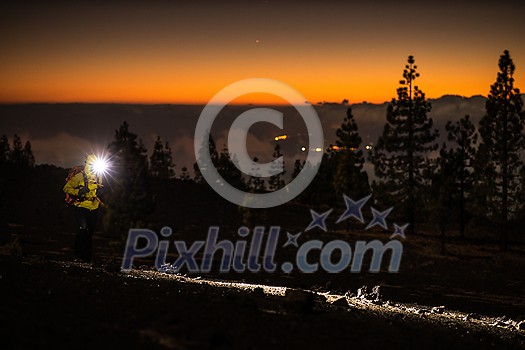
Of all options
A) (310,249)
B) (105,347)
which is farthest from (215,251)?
(105,347)

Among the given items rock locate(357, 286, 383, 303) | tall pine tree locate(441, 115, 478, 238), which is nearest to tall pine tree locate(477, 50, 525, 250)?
tall pine tree locate(441, 115, 478, 238)

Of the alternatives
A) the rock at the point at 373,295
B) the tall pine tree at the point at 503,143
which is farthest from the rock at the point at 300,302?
the tall pine tree at the point at 503,143

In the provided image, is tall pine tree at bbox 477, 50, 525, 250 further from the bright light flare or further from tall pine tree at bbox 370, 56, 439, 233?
the bright light flare

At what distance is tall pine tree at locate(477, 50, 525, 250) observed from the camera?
48.2m

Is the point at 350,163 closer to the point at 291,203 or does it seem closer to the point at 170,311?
the point at 291,203

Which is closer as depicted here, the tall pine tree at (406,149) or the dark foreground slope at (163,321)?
the dark foreground slope at (163,321)

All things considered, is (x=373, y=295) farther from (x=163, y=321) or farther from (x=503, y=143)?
(x=503, y=143)

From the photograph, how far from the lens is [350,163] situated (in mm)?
58625

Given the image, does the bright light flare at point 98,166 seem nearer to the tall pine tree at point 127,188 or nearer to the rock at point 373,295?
the rock at point 373,295

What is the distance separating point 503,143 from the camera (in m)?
48.6

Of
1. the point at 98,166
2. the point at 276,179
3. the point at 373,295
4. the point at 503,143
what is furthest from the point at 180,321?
the point at 276,179

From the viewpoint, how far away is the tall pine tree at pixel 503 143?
48219mm

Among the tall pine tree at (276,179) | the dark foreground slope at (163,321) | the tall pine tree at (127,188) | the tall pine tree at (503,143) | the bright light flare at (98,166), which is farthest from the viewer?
the tall pine tree at (276,179)

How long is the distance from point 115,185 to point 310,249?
57.8 ft
